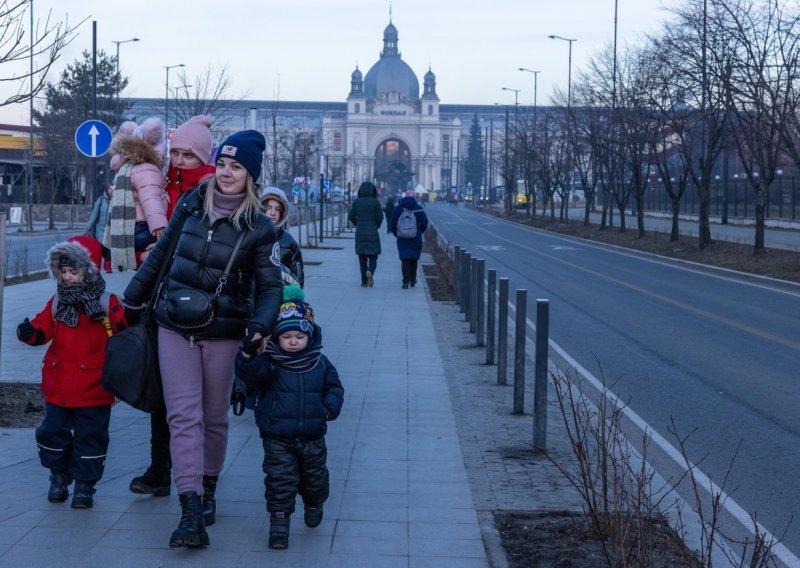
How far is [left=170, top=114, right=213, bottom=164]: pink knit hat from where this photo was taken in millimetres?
6520

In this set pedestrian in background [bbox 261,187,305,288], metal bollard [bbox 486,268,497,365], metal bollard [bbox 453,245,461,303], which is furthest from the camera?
metal bollard [bbox 453,245,461,303]

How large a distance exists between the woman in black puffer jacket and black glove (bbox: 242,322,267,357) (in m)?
0.02

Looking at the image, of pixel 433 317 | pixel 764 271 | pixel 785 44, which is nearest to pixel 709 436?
pixel 433 317

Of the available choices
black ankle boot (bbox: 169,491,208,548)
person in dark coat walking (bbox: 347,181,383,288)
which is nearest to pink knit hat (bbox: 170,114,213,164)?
black ankle boot (bbox: 169,491,208,548)

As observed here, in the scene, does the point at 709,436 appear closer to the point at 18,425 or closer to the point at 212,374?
the point at 212,374

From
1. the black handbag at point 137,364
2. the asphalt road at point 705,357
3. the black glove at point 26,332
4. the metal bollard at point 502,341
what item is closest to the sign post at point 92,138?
the asphalt road at point 705,357

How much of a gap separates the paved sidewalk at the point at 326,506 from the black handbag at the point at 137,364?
0.65 m

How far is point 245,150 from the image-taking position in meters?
5.77

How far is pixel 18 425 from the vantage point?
8.32 metres

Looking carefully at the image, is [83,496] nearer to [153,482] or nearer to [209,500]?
[153,482]

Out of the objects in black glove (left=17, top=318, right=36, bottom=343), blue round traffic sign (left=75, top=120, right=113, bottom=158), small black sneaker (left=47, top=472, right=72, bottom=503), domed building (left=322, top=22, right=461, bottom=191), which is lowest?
small black sneaker (left=47, top=472, right=72, bottom=503)

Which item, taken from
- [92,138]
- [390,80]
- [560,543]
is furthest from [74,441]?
[390,80]

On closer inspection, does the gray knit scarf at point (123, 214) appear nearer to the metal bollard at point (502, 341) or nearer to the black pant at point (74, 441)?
A: the black pant at point (74, 441)

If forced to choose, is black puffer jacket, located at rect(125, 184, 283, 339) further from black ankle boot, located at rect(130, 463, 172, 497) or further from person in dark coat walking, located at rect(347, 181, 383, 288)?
person in dark coat walking, located at rect(347, 181, 383, 288)
